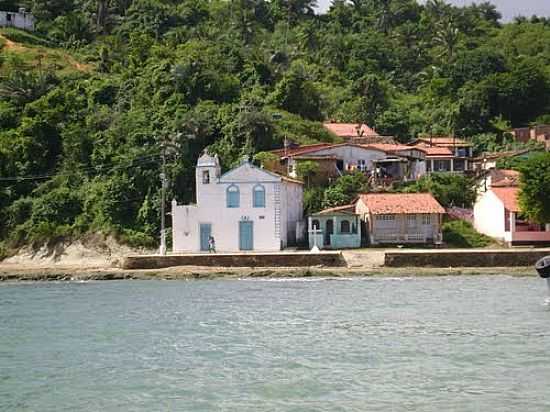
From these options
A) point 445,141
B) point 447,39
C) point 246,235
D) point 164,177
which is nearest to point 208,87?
point 164,177

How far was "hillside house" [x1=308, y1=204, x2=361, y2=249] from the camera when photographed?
46719 mm

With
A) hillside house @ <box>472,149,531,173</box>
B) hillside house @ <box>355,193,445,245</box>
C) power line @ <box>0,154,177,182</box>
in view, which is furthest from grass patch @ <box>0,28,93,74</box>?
hillside house @ <box>355,193,445,245</box>

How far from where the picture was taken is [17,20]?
88875mm

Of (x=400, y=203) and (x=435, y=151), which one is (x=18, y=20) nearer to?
(x=435, y=151)

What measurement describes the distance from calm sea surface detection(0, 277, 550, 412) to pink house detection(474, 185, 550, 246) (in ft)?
39.6

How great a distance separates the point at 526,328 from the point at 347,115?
53477 mm

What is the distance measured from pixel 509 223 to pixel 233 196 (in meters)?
14.5

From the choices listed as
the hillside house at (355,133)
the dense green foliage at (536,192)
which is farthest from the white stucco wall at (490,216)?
the hillside house at (355,133)

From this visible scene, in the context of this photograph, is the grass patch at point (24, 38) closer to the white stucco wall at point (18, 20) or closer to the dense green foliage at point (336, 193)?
the white stucco wall at point (18, 20)

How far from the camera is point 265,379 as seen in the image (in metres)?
18.0

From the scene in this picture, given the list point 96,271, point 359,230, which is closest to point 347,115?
point 359,230

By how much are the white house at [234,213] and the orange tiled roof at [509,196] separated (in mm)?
11574

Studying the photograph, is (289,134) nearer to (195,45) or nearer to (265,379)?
(195,45)

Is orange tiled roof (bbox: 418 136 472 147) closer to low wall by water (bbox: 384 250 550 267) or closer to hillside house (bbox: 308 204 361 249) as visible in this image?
hillside house (bbox: 308 204 361 249)
